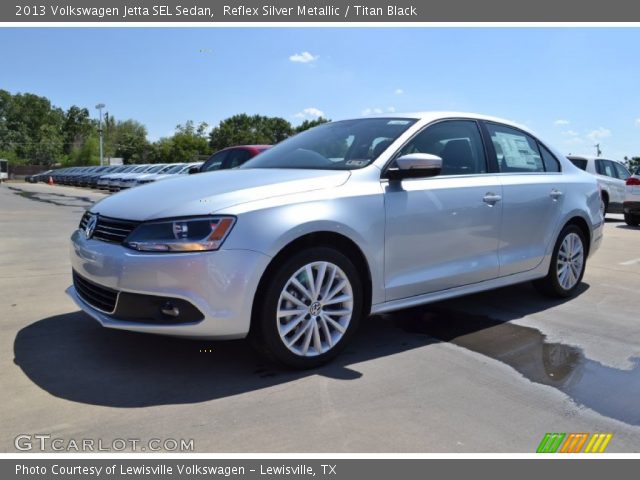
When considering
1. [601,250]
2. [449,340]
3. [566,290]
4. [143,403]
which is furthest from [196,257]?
[601,250]

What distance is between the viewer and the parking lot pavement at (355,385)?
2738 mm

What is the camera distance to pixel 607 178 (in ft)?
48.6

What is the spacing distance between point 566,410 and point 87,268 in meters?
2.89

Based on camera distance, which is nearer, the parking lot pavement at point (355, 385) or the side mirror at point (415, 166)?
the parking lot pavement at point (355, 385)

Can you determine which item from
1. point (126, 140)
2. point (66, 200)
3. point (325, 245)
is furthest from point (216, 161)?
point (126, 140)

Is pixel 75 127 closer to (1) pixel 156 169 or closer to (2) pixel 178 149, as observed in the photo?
(2) pixel 178 149

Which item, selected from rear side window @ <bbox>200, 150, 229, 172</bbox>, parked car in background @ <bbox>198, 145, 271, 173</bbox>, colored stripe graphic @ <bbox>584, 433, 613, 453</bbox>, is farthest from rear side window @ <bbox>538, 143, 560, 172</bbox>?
rear side window @ <bbox>200, 150, 229, 172</bbox>

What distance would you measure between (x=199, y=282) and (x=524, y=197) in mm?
2948

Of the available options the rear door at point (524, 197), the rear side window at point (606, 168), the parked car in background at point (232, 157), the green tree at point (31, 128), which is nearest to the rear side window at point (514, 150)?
the rear door at point (524, 197)

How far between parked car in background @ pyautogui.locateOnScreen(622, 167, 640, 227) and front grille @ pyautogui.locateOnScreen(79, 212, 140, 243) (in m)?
12.3

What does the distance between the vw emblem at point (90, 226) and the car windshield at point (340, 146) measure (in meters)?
1.30

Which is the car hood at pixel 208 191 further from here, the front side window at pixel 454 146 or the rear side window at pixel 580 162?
the rear side window at pixel 580 162

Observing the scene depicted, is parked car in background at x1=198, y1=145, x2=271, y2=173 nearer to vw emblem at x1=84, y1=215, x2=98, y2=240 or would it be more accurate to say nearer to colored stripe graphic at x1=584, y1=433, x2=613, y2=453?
vw emblem at x1=84, y1=215, x2=98, y2=240

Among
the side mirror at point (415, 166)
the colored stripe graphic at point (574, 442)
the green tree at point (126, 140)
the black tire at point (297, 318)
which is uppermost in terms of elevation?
the green tree at point (126, 140)
